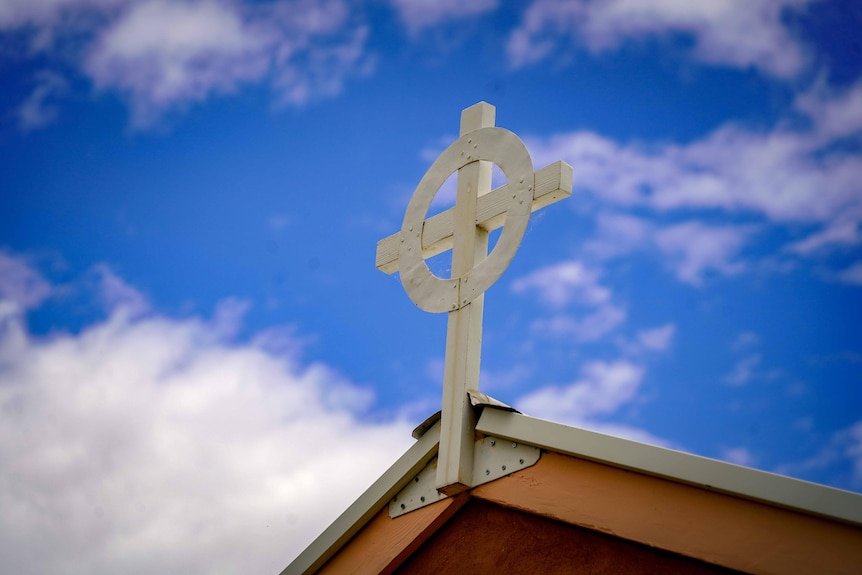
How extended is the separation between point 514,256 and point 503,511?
1.06 meters

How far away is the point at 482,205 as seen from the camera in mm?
4441

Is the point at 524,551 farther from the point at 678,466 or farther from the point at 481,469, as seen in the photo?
the point at 678,466

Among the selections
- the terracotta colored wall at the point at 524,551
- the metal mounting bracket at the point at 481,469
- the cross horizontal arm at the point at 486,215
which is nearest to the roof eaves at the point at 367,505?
the metal mounting bracket at the point at 481,469

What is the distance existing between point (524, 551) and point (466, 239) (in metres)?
1.39

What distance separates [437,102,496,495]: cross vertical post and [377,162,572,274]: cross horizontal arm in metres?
0.06

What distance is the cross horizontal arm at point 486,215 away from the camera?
4.20 m

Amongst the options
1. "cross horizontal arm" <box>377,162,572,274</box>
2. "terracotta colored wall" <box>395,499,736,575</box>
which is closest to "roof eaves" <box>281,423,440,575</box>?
"terracotta colored wall" <box>395,499,736,575</box>

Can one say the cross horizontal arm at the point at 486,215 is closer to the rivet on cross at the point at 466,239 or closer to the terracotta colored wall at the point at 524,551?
the rivet on cross at the point at 466,239

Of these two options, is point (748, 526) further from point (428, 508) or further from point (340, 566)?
point (340, 566)

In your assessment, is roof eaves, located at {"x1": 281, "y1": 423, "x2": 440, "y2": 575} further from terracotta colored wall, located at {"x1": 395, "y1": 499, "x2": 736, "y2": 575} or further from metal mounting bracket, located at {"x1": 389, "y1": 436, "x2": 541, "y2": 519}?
terracotta colored wall, located at {"x1": 395, "y1": 499, "x2": 736, "y2": 575}

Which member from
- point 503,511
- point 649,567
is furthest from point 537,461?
point 649,567

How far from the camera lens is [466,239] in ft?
14.5

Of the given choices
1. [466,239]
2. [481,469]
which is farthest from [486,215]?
[481,469]

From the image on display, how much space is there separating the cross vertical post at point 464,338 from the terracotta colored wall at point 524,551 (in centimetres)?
21
